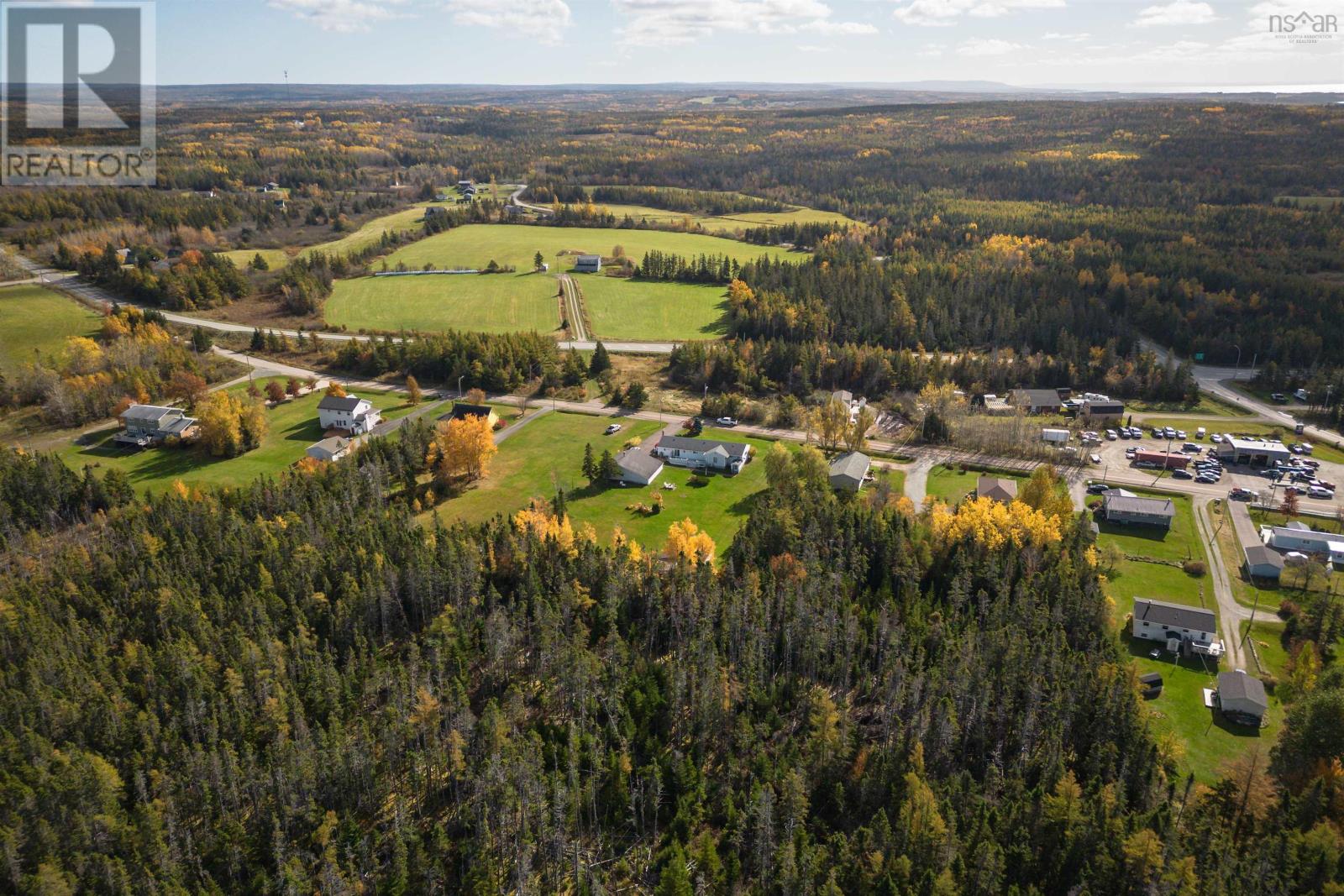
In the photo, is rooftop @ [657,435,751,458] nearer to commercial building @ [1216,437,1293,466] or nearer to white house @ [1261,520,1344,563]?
white house @ [1261,520,1344,563]

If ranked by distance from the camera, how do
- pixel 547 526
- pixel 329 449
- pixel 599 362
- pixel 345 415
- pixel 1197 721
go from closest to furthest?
pixel 1197 721 → pixel 547 526 → pixel 329 449 → pixel 345 415 → pixel 599 362

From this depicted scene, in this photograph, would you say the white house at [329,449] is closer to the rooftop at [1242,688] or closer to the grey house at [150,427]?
the grey house at [150,427]

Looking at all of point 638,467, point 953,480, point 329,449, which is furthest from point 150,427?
point 953,480

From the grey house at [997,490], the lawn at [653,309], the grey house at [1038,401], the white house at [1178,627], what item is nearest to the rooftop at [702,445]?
the grey house at [997,490]

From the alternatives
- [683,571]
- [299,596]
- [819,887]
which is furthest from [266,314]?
[819,887]

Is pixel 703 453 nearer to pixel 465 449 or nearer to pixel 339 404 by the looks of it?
pixel 465 449

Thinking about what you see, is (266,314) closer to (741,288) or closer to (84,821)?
(741,288)

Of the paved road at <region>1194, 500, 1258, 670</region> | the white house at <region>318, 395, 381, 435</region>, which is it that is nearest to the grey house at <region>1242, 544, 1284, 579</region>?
the paved road at <region>1194, 500, 1258, 670</region>

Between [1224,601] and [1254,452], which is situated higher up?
[1254,452]
